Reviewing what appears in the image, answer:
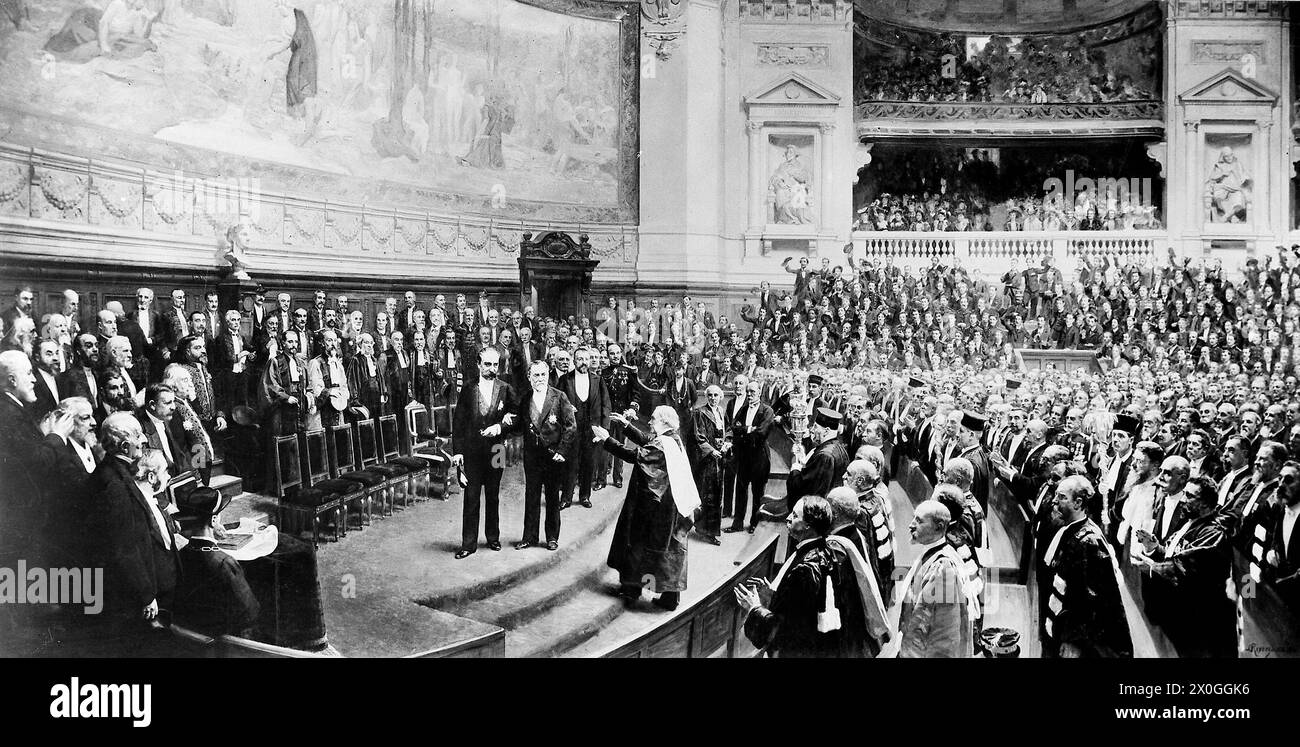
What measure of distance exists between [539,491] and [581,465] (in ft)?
1.81

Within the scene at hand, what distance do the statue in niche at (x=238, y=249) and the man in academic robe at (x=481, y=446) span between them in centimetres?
222

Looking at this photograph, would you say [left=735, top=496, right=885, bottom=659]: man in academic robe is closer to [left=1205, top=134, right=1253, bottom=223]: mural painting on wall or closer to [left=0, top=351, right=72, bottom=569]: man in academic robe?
[left=0, top=351, right=72, bottom=569]: man in academic robe

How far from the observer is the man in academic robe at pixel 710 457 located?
8461 mm

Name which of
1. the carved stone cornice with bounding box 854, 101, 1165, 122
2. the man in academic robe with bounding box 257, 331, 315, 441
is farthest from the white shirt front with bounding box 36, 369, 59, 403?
the carved stone cornice with bounding box 854, 101, 1165, 122

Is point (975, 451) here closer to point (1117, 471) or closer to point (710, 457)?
point (1117, 471)

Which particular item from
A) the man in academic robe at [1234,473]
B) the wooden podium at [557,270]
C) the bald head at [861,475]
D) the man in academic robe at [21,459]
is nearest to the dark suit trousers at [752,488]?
the bald head at [861,475]

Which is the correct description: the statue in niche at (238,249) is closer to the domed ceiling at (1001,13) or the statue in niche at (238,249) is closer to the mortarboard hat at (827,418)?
the mortarboard hat at (827,418)

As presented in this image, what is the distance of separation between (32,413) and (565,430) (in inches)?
165

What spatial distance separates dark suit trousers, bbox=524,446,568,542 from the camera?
826 cm

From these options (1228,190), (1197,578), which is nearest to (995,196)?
(1228,190)

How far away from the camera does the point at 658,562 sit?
26.0ft

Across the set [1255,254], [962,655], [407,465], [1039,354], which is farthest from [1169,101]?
[407,465]

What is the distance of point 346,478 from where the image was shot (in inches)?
321

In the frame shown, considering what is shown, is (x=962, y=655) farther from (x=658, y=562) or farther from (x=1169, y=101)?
(x=1169, y=101)
